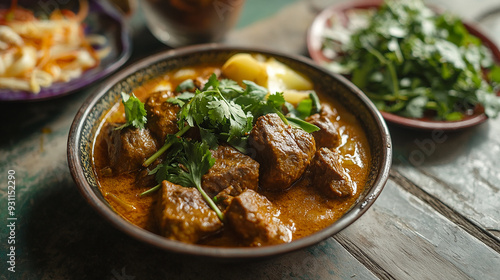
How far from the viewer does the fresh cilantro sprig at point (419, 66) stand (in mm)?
3395

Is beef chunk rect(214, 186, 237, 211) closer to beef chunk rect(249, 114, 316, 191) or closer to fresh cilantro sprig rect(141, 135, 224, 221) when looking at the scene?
fresh cilantro sprig rect(141, 135, 224, 221)

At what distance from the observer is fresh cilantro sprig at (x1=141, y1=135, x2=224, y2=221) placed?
226 centimetres

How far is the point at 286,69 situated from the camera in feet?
10.3

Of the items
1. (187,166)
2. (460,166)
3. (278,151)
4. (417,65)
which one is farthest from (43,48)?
(460,166)

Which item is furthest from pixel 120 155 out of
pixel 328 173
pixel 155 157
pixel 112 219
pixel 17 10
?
pixel 17 10

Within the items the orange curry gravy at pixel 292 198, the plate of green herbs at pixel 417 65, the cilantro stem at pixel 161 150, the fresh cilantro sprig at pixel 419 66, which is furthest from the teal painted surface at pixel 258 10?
the cilantro stem at pixel 161 150

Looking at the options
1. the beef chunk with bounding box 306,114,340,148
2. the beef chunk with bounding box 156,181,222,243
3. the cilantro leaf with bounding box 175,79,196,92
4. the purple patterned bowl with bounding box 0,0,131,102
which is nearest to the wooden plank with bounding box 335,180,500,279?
the beef chunk with bounding box 306,114,340,148

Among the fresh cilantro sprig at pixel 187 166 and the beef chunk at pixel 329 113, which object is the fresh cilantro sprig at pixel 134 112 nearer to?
the fresh cilantro sprig at pixel 187 166

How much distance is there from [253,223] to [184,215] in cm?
36

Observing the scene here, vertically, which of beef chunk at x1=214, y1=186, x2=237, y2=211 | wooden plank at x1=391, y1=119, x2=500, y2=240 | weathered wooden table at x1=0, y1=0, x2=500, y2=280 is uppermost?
beef chunk at x1=214, y1=186, x2=237, y2=211

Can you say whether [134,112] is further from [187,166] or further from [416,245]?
[416,245]

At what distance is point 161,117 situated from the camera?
8.27ft

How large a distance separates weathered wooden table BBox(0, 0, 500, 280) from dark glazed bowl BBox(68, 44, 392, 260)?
0.41 metres

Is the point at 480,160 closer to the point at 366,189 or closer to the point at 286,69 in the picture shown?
the point at 366,189
